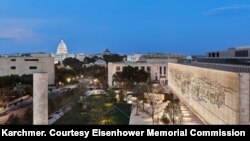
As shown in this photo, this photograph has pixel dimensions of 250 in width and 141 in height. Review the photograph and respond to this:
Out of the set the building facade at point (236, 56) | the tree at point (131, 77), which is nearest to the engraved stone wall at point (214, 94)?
the building facade at point (236, 56)

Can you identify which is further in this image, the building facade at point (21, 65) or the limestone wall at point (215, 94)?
the building facade at point (21, 65)

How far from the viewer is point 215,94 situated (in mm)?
19781

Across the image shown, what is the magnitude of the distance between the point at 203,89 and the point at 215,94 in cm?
360

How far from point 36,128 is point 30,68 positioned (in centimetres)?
4925

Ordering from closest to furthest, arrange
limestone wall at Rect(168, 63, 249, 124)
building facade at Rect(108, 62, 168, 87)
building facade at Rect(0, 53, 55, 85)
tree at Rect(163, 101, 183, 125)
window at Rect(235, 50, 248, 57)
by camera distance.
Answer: limestone wall at Rect(168, 63, 249, 124) < tree at Rect(163, 101, 183, 125) < window at Rect(235, 50, 248, 57) < building facade at Rect(0, 53, 55, 85) < building facade at Rect(108, 62, 168, 87)

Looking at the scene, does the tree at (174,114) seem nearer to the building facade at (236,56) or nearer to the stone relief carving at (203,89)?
the stone relief carving at (203,89)

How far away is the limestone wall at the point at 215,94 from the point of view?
15909 mm

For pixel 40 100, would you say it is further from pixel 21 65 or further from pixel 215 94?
pixel 21 65

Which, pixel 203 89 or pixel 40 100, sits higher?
pixel 40 100

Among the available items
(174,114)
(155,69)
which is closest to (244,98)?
(174,114)

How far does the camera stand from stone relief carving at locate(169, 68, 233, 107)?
18598 millimetres

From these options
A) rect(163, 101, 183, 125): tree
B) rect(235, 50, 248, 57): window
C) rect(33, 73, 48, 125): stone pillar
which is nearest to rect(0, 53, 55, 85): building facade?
rect(235, 50, 248, 57): window

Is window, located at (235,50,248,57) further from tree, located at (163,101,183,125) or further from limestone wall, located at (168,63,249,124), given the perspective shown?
Result: tree, located at (163,101,183,125)

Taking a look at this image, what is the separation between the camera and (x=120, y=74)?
52.8 metres
